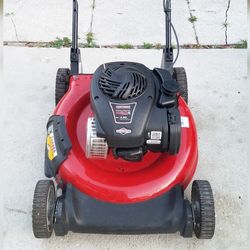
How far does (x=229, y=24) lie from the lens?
2.91 m

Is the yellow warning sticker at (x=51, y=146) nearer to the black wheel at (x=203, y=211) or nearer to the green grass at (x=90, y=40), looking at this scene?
Result: the black wheel at (x=203, y=211)

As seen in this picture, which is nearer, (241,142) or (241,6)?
(241,142)

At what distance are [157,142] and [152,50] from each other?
1247 millimetres

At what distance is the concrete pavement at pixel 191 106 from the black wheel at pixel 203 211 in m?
0.12

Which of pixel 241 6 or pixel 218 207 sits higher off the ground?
pixel 241 6

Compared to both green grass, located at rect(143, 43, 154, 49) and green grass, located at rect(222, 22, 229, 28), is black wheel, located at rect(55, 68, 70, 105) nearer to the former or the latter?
green grass, located at rect(143, 43, 154, 49)

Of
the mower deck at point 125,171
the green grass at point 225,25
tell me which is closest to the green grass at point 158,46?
the green grass at point 225,25

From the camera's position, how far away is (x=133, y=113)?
144 centimetres

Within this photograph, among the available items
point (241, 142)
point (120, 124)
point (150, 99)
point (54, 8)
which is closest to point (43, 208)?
point (120, 124)

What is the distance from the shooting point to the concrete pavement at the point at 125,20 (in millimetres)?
2773

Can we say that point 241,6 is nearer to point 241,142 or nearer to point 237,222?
point 241,142

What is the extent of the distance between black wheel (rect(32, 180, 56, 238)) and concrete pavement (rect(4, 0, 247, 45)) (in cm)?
132

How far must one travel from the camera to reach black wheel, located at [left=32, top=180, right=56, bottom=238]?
1579mm

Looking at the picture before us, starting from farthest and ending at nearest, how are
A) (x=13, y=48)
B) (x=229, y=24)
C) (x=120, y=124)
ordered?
(x=229, y=24) → (x=13, y=48) → (x=120, y=124)
